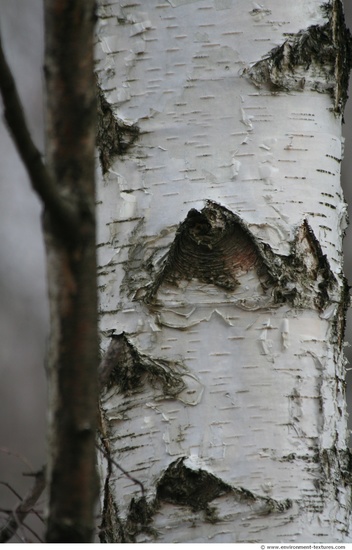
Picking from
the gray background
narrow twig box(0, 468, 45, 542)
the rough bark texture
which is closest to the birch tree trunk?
narrow twig box(0, 468, 45, 542)

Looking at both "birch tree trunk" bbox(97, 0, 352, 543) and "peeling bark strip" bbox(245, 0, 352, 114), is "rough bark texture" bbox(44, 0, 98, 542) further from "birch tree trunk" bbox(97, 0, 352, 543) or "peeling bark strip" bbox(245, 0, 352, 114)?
"peeling bark strip" bbox(245, 0, 352, 114)

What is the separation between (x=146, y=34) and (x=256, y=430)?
53cm

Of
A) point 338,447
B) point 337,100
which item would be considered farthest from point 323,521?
point 337,100

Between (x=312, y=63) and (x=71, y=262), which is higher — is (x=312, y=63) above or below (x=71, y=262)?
above

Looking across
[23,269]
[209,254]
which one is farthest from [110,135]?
[23,269]

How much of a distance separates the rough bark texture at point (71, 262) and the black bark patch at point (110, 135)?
1.51 ft

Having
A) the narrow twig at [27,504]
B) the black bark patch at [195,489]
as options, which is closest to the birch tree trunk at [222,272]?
the black bark patch at [195,489]

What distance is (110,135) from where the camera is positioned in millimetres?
1156

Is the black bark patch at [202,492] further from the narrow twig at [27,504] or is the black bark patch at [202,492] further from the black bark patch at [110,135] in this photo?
the black bark patch at [110,135]

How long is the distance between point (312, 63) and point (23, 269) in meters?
3.32

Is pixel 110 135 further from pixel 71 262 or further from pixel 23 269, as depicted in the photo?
pixel 23 269

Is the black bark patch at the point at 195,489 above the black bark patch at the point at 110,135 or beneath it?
beneath

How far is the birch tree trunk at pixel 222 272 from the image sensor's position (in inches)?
41.1

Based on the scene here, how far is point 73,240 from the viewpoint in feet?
2.22
